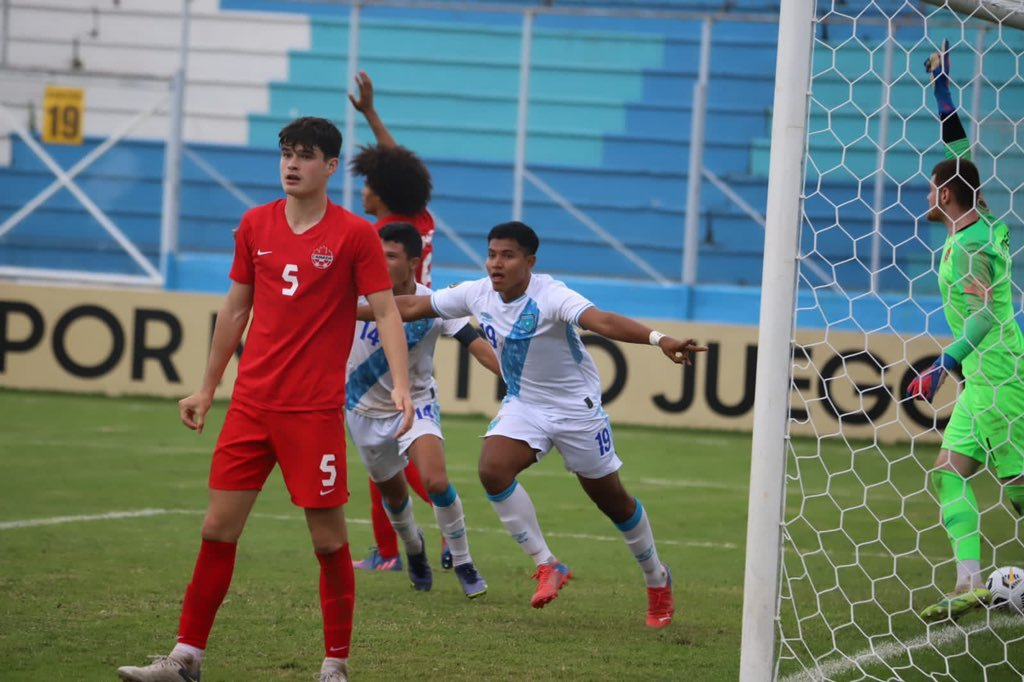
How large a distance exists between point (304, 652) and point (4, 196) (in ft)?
45.1

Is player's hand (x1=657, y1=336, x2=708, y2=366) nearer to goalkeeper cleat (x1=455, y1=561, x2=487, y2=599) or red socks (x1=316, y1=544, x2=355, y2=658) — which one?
red socks (x1=316, y1=544, x2=355, y2=658)

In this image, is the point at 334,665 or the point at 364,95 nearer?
the point at 334,665

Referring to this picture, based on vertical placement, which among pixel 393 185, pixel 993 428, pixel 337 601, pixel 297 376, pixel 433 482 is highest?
pixel 393 185

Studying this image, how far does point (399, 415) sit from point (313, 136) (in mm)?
2539

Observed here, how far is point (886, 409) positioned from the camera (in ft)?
45.4

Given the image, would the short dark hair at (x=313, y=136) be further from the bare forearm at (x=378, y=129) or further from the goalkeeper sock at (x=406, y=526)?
the bare forearm at (x=378, y=129)

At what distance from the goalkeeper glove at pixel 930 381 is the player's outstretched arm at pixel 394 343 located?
213 cm

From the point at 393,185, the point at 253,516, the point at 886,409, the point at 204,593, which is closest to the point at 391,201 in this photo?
the point at 393,185

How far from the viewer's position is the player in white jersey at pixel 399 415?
6898mm

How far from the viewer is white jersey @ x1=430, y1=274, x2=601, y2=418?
6355 mm

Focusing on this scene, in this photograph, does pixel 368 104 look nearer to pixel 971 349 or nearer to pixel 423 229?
pixel 423 229

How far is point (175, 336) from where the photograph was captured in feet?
48.3

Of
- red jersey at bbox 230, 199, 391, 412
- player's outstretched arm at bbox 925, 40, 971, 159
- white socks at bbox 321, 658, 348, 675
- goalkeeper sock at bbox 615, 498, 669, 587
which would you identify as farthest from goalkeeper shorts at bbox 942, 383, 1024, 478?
white socks at bbox 321, 658, 348, 675

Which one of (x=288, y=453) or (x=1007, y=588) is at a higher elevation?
(x=288, y=453)
